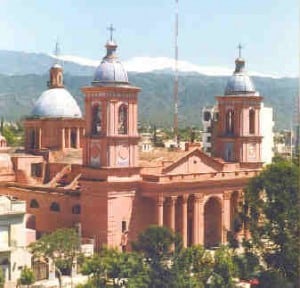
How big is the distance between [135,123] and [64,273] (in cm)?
1013

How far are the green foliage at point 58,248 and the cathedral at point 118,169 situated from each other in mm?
6294

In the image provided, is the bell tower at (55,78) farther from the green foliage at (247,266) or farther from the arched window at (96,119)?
the green foliage at (247,266)

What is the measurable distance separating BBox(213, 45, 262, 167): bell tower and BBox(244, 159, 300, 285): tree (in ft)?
56.5

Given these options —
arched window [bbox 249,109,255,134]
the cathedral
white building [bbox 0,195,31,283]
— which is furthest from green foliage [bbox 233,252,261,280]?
arched window [bbox 249,109,255,134]

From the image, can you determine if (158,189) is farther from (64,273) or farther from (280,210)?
(280,210)

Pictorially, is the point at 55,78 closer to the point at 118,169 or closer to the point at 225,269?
the point at 118,169

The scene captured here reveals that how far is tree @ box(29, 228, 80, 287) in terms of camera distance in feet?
126

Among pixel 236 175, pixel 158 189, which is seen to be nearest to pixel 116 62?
pixel 158 189

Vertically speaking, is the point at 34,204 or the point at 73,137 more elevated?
the point at 73,137

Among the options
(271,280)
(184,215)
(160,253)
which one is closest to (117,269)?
(160,253)

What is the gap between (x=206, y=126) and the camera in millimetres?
113000

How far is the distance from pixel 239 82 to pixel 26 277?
24.1 metres

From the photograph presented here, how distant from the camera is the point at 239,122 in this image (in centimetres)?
5519

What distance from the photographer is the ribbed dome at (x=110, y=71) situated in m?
46.3
